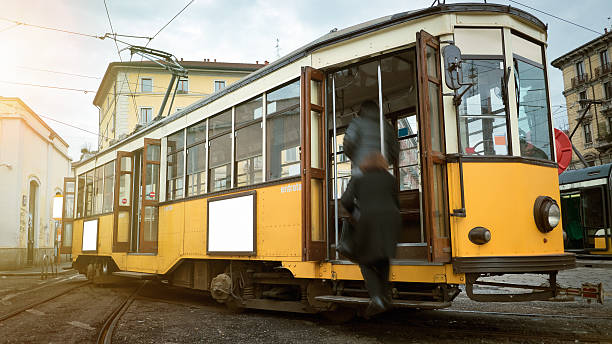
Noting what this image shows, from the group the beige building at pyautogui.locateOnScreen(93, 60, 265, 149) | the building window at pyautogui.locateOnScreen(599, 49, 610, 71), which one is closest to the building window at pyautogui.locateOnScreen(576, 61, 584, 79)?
the building window at pyautogui.locateOnScreen(599, 49, 610, 71)

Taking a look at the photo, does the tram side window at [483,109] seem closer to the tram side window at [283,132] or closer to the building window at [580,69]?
the tram side window at [283,132]

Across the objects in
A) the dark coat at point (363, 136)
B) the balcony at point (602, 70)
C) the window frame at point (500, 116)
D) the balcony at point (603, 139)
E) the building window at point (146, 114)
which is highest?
the balcony at point (602, 70)

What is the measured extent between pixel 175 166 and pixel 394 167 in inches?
147

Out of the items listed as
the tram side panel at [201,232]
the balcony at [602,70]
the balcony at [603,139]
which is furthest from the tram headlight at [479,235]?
the balcony at [602,70]

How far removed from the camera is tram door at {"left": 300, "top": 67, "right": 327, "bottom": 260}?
5258mm

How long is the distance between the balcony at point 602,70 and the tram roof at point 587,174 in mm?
28092

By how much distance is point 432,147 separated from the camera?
4617mm

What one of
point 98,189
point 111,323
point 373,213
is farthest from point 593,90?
point 373,213

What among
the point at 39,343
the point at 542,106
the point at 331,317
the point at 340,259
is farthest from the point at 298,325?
the point at 542,106

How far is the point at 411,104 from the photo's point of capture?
258 inches

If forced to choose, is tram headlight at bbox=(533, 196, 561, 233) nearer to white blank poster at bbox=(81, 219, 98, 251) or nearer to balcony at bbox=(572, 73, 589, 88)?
white blank poster at bbox=(81, 219, 98, 251)

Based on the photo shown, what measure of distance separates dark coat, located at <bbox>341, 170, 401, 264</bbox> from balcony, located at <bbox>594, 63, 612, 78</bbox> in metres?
41.6

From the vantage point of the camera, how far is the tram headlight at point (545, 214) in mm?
→ 4566

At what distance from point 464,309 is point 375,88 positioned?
127 inches
